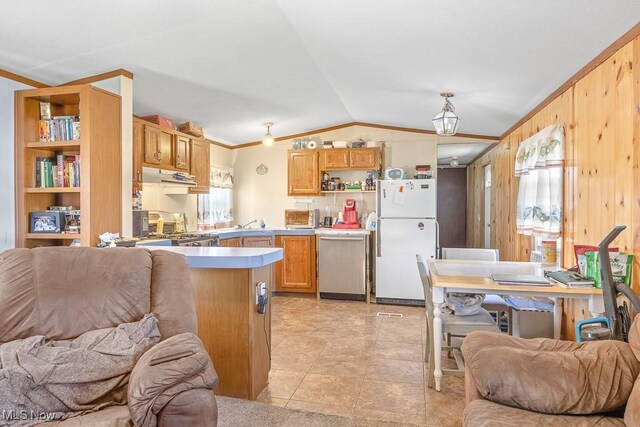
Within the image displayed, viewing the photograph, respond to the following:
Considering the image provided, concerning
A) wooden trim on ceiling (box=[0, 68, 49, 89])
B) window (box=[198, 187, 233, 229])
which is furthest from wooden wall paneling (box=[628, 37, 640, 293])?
window (box=[198, 187, 233, 229])

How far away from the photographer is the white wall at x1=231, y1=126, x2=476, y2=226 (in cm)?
560

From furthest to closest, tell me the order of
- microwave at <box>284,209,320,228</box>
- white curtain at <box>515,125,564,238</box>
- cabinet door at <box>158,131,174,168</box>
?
microwave at <box>284,209,320,228</box> < cabinet door at <box>158,131,174,168</box> < white curtain at <box>515,125,564,238</box>

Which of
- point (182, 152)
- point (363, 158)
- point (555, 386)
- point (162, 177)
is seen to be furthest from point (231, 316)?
point (363, 158)

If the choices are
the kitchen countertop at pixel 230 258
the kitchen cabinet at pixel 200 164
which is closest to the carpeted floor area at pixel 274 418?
the kitchen countertop at pixel 230 258

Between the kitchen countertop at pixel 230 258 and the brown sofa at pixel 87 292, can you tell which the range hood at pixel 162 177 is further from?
the brown sofa at pixel 87 292

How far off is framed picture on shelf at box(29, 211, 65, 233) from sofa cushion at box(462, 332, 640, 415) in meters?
3.28

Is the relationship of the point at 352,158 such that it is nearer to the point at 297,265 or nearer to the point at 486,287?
the point at 297,265

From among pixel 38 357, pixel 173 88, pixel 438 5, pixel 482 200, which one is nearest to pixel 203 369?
pixel 38 357

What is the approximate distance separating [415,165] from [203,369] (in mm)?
4658

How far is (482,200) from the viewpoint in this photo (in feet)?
22.7

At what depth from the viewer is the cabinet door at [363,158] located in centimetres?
550

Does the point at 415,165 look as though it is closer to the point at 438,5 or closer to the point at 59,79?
the point at 438,5

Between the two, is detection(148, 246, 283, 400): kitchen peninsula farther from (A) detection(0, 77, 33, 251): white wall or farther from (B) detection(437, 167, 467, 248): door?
(B) detection(437, 167, 467, 248): door

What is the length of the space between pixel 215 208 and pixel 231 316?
3.67 meters
